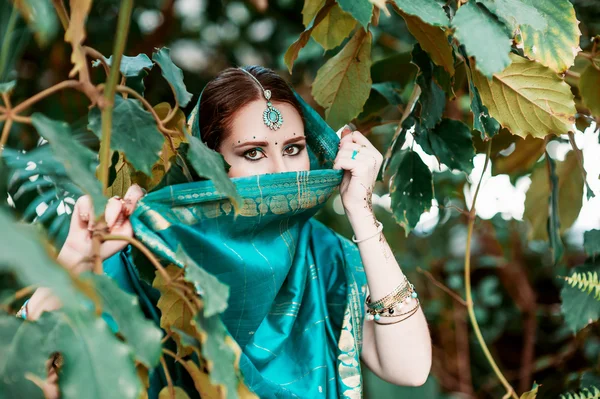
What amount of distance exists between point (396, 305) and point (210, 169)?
47cm

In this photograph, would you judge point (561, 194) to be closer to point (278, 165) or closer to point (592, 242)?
point (592, 242)

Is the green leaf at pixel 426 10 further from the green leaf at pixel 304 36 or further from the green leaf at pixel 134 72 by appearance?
the green leaf at pixel 134 72

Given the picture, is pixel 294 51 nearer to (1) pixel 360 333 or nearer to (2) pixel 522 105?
(2) pixel 522 105

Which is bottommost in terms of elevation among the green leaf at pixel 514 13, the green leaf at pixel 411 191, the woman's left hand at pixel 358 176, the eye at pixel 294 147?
the green leaf at pixel 411 191

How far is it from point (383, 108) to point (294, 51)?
460 mm

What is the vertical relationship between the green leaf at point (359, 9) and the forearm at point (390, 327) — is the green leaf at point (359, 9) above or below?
above

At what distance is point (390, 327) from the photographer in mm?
1011

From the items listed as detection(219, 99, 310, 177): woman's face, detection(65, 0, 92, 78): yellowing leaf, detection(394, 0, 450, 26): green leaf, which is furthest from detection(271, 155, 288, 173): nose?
detection(65, 0, 92, 78): yellowing leaf

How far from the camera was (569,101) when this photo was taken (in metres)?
0.88

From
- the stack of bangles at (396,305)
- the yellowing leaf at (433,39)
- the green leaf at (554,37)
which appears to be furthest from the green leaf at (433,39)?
the stack of bangles at (396,305)

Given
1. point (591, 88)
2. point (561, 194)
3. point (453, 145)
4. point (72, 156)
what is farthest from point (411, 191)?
point (72, 156)

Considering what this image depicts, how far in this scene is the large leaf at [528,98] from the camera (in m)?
0.87

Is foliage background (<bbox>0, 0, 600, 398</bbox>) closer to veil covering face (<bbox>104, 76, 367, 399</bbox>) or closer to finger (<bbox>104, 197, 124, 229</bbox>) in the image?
veil covering face (<bbox>104, 76, 367, 399</bbox>)

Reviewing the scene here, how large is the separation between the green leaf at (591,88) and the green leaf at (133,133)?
68 centimetres
